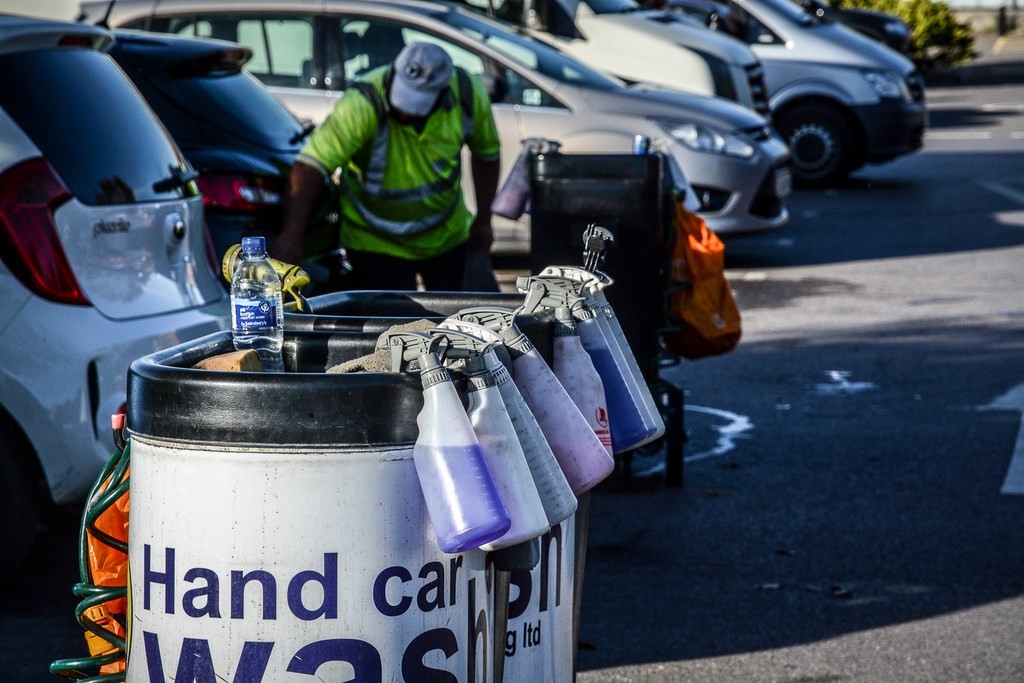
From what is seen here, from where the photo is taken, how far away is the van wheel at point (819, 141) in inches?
630

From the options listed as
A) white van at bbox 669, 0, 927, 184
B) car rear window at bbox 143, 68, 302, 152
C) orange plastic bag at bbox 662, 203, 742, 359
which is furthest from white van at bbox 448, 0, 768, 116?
orange plastic bag at bbox 662, 203, 742, 359

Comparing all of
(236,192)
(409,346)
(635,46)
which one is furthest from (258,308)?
(635,46)

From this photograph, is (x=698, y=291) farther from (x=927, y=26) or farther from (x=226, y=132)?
(x=927, y=26)

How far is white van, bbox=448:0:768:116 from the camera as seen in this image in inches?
531

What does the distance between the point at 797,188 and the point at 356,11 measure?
25.2 ft

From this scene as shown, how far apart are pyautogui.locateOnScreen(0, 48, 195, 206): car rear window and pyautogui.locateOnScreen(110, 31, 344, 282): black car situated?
1.26 m

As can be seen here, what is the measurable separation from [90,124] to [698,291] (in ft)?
7.95

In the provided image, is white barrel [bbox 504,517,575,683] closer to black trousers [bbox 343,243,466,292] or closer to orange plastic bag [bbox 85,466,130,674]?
orange plastic bag [bbox 85,466,130,674]

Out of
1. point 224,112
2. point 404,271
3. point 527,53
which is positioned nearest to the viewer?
point 404,271

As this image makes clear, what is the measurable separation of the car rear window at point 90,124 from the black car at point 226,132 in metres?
1.26

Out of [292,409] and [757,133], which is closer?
[292,409]

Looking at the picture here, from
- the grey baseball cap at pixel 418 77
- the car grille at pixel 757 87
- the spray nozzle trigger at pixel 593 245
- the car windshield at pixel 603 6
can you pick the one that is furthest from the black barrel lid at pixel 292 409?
the car grille at pixel 757 87

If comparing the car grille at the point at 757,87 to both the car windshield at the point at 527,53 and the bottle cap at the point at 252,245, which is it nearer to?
the car windshield at the point at 527,53

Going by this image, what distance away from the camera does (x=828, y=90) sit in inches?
623
